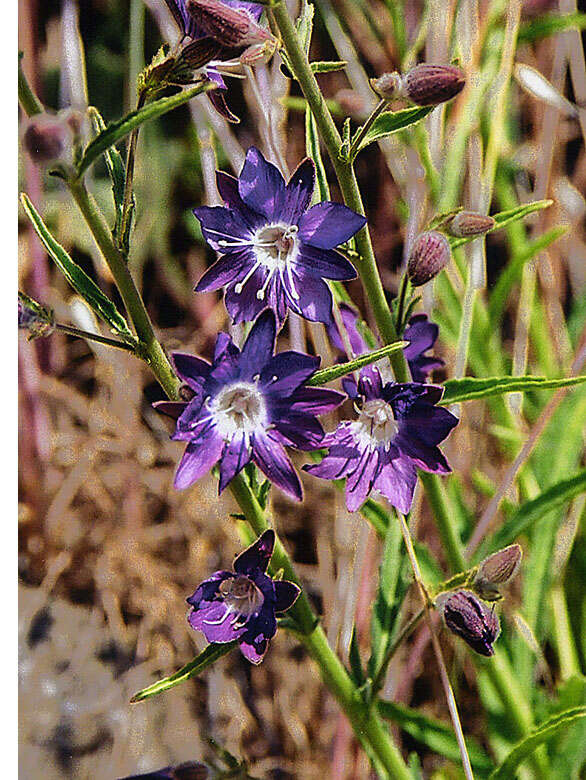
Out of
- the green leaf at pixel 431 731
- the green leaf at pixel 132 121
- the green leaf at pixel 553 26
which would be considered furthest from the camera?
the green leaf at pixel 553 26

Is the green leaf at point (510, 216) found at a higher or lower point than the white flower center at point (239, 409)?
higher

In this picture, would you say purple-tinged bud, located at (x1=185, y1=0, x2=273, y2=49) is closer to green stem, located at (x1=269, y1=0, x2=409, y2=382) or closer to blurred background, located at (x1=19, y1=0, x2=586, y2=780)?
green stem, located at (x1=269, y1=0, x2=409, y2=382)

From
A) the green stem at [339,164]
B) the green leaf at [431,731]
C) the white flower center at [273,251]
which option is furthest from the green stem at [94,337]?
the green leaf at [431,731]

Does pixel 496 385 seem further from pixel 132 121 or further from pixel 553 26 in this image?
pixel 553 26

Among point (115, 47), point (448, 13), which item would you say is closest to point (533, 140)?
point (448, 13)

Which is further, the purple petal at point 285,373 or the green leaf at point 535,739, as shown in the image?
the green leaf at point 535,739

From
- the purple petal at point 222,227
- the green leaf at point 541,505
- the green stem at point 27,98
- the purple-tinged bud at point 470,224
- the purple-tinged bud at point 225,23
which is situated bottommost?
the green leaf at point 541,505

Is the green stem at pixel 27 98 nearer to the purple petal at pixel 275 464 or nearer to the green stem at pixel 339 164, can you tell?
the green stem at pixel 339 164
